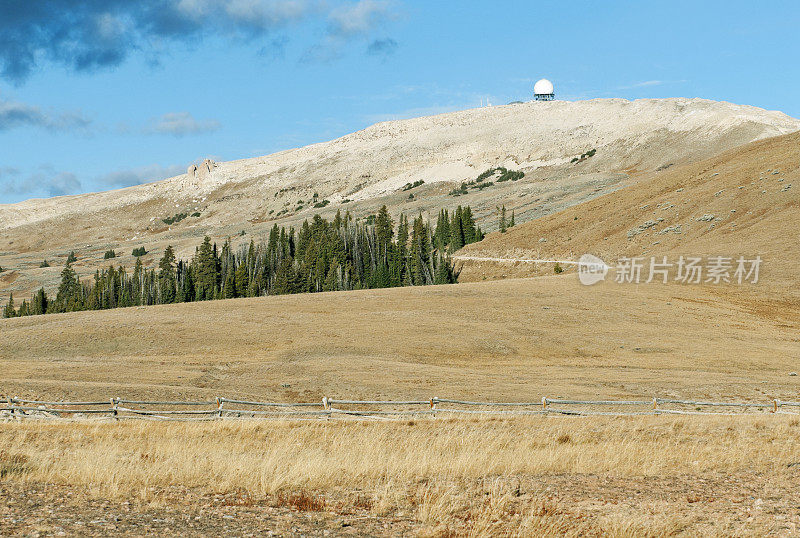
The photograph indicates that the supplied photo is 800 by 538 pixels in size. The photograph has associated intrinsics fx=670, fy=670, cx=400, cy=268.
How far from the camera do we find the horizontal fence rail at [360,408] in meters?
27.8

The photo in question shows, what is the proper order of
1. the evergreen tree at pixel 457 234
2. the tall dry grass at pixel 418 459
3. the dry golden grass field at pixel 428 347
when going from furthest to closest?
1. the evergreen tree at pixel 457 234
2. the dry golden grass field at pixel 428 347
3. the tall dry grass at pixel 418 459

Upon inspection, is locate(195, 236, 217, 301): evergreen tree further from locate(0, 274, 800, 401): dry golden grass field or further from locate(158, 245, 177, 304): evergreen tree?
locate(0, 274, 800, 401): dry golden grass field

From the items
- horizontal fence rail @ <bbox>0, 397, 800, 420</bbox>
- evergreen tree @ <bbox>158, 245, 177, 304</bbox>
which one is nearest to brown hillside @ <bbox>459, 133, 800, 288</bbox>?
horizontal fence rail @ <bbox>0, 397, 800, 420</bbox>

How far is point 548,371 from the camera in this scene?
141ft

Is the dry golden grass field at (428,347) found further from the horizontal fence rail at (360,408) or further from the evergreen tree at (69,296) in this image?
the evergreen tree at (69,296)

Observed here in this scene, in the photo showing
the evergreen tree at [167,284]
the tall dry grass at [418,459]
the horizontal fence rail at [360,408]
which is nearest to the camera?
the tall dry grass at [418,459]

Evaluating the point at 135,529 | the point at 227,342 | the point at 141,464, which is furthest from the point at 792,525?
the point at 227,342

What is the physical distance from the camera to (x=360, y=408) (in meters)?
31.5

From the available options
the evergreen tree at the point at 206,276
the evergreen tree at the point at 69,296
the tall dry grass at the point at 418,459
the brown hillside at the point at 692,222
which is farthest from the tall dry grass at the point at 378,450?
the evergreen tree at the point at 69,296

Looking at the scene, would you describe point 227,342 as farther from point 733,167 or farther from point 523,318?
point 733,167

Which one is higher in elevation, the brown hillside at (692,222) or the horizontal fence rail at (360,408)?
the brown hillside at (692,222)

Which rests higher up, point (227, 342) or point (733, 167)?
point (733, 167)

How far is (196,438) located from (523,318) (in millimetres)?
40734

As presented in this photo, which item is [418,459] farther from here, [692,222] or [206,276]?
[206,276]
